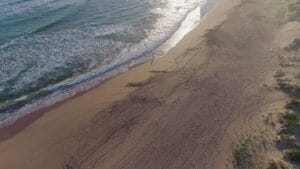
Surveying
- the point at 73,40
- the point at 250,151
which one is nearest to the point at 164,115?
the point at 250,151

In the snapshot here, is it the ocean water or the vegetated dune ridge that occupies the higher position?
the ocean water

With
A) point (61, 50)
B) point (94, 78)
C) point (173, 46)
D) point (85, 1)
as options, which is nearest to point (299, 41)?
point (173, 46)

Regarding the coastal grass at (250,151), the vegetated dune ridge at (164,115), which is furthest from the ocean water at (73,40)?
the coastal grass at (250,151)

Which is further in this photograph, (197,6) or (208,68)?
(197,6)

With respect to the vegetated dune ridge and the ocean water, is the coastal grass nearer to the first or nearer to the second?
the vegetated dune ridge

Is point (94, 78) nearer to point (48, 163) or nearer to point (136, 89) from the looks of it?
point (136, 89)

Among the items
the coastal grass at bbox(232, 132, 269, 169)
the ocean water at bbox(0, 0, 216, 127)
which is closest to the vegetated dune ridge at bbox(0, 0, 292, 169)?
the coastal grass at bbox(232, 132, 269, 169)
